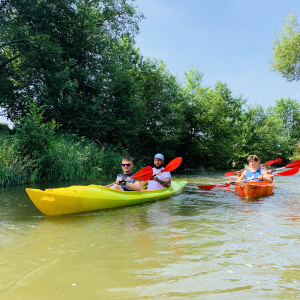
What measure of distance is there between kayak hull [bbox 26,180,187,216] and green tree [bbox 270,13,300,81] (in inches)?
635

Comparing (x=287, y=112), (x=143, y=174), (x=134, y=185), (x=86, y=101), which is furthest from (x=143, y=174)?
(x=287, y=112)

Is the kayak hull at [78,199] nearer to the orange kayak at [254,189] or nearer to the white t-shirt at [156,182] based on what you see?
the white t-shirt at [156,182]

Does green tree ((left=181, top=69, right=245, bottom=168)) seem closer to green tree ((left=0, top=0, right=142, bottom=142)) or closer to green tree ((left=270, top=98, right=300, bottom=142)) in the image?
green tree ((left=0, top=0, right=142, bottom=142))

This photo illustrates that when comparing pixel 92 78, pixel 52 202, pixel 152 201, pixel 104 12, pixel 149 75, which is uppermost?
pixel 104 12

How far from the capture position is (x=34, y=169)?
29.5 ft

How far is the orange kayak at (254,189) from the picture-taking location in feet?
21.7

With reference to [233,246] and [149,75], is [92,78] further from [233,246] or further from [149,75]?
[233,246]

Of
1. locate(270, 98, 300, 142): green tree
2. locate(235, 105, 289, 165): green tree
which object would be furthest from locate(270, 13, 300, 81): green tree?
locate(270, 98, 300, 142): green tree

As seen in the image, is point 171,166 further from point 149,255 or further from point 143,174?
point 149,255

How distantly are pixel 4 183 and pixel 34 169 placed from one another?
110 cm

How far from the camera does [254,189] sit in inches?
263

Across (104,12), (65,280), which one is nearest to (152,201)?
(65,280)

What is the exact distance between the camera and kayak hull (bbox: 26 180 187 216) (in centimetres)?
433

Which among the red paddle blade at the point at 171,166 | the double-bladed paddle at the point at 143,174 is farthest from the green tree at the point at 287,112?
the double-bladed paddle at the point at 143,174
